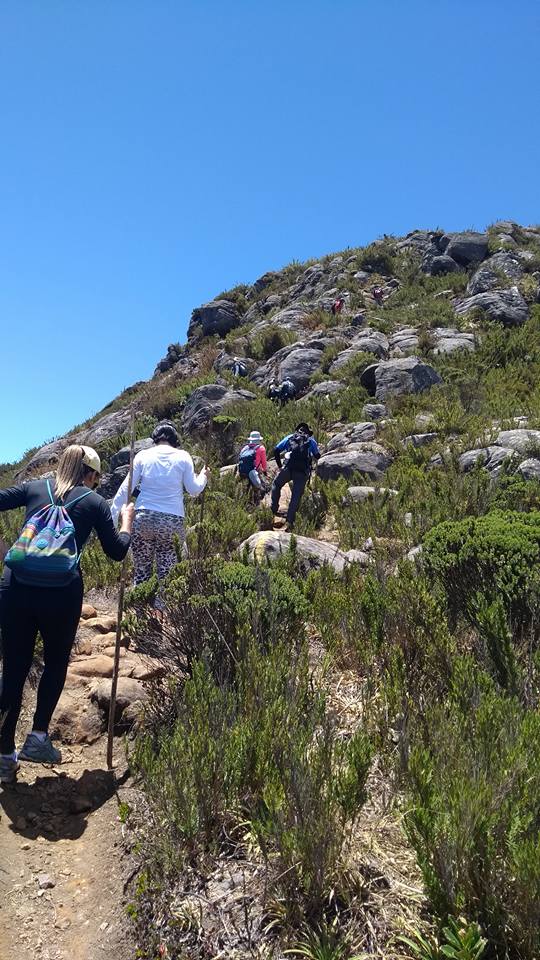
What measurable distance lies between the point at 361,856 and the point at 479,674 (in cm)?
96

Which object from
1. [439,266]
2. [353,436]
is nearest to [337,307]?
[439,266]

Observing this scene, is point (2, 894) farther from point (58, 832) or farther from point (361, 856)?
point (361, 856)

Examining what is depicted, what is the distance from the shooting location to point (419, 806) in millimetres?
1904

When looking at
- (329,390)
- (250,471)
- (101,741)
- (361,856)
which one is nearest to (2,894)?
(101,741)

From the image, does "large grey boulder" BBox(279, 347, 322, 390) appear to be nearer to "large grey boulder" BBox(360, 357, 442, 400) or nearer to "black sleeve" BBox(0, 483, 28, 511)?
"large grey boulder" BBox(360, 357, 442, 400)

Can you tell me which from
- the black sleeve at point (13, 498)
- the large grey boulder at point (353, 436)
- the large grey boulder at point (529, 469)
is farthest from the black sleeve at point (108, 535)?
the large grey boulder at point (353, 436)

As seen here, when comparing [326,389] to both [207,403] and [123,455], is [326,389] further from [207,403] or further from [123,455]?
[123,455]

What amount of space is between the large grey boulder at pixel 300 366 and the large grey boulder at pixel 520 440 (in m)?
8.88

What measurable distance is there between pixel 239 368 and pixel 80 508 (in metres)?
18.3

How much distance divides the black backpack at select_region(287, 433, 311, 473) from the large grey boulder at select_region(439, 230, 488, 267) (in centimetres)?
2334

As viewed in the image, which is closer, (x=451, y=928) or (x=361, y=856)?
(x=451, y=928)

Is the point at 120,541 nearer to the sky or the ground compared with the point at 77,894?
nearer to the sky

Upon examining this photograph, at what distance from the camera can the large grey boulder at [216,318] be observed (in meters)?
29.7

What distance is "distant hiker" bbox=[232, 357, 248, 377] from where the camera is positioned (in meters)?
20.8
